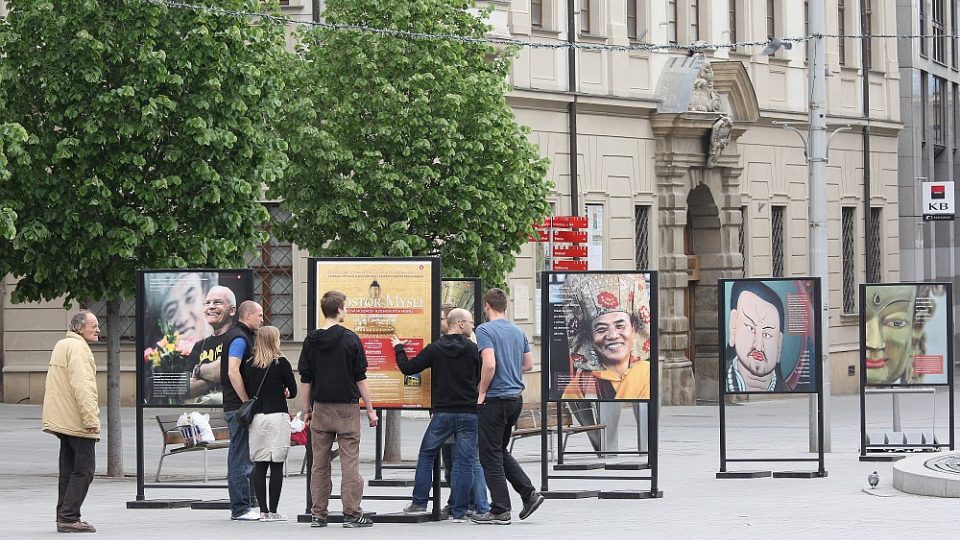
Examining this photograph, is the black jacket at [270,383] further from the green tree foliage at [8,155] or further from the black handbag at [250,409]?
the green tree foliage at [8,155]

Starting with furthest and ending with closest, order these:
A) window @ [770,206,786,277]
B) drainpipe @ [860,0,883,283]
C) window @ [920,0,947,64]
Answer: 1. window @ [920,0,947,64]
2. drainpipe @ [860,0,883,283]
3. window @ [770,206,786,277]

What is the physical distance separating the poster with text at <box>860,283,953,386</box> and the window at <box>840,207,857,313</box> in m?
21.9

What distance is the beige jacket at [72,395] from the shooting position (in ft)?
50.1

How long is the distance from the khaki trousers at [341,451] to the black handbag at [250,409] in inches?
21.0

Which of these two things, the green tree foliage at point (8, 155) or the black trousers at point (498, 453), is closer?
the black trousers at point (498, 453)

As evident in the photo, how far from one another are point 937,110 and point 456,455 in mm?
38533

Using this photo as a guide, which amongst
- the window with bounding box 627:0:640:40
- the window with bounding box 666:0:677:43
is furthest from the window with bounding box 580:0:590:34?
the window with bounding box 666:0:677:43

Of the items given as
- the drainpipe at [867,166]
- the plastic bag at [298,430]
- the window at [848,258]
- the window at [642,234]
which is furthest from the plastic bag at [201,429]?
the drainpipe at [867,166]

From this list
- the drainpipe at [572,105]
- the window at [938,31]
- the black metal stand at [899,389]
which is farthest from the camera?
the window at [938,31]

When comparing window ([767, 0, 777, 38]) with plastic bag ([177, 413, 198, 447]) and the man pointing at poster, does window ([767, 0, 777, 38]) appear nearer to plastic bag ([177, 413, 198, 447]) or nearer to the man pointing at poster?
the man pointing at poster

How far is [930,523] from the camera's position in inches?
607

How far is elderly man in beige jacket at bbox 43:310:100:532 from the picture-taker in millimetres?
15250

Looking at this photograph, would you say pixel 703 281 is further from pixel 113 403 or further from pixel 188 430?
pixel 188 430

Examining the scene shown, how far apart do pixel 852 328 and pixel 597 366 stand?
27041mm
